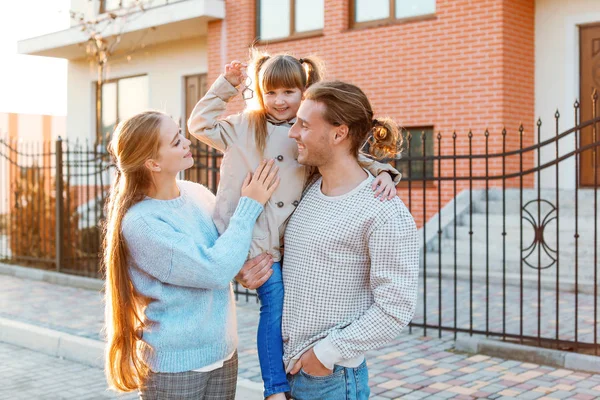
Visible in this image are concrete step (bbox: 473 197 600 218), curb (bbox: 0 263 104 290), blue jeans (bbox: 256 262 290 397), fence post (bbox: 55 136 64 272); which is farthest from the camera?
fence post (bbox: 55 136 64 272)

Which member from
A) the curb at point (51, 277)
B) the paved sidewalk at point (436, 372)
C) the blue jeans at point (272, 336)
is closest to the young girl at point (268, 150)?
the blue jeans at point (272, 336)

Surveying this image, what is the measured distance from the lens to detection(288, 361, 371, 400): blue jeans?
A: 2.55 metres

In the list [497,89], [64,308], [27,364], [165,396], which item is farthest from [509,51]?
[165,396]

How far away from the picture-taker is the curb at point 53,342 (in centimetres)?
651

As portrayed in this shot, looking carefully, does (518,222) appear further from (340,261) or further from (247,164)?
(340,261)

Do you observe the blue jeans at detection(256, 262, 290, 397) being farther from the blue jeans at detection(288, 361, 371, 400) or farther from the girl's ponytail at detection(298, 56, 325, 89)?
the girl's ponytail at detection(298, 56, 325, 89)

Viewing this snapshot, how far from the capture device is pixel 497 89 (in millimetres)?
11602

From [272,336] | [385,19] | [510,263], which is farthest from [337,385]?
[385,19]

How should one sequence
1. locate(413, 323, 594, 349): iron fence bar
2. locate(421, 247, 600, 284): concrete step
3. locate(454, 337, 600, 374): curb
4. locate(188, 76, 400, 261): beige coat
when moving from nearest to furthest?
1. locate(188, 76, 400, 261): beige coat
2. locate(454, 337, 600, 374): curb
3. locate(413, 323, 594, 349): iron fence bar
4. locate(421, 247, 600, 284): concrete step

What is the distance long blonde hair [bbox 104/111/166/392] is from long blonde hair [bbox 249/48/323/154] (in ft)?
1.77

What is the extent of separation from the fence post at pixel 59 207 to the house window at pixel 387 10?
583 cm

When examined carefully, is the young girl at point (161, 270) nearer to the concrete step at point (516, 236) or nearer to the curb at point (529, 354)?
the curb at point (529, 354)

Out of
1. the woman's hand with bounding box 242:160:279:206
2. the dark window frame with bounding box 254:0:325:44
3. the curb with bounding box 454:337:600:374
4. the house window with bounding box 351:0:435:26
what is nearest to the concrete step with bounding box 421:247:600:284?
the curb with bounding box 454:337:600:374

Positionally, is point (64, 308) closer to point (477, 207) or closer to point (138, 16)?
point (477, 207)
